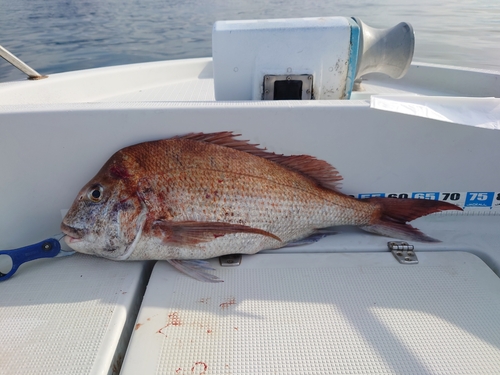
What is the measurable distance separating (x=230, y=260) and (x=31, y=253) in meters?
0.90

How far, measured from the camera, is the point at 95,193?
1.59m

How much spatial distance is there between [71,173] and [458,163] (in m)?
1.91

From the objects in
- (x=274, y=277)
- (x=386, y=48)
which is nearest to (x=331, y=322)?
(x=274, y=277)

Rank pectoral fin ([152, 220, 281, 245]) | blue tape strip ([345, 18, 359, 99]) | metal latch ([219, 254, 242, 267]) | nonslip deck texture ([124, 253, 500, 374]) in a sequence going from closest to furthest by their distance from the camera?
nonslip deck texture ([124, 253, 500, 374]) → pectoral fin ([152, 220, 281, 245]) → metal latch ([219, 254, 242, 267]) → blue tape strip ([345, 18, 359, 99])

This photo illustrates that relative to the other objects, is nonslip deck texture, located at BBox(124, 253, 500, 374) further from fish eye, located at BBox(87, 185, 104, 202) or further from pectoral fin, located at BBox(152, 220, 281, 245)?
fish eye, located at BBox(87, 185, 104, 202)

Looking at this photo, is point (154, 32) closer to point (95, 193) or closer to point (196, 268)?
point (95, 193)

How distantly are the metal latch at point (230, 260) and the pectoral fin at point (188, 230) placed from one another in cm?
17

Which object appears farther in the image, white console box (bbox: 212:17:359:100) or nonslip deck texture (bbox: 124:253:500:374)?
white console box (bbox: 212:17:359:100)

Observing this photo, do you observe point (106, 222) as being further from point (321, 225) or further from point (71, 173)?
point (321, 225)

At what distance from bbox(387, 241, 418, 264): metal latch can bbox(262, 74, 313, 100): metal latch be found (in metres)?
0.88

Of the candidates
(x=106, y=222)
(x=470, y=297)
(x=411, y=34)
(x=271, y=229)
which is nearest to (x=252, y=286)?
(x=271, y=229)

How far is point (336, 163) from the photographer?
1.84 meters

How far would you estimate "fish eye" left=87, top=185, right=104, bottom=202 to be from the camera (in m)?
1.58

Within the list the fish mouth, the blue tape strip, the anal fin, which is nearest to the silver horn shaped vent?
the blue tape strip
